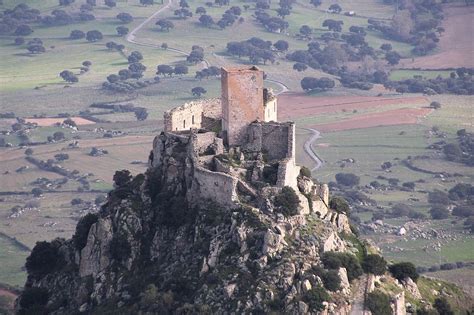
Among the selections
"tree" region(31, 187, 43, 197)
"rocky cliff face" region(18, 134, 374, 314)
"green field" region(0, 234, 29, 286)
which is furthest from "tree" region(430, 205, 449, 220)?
"rocky cliff face" region(18, 134, 374, 314)

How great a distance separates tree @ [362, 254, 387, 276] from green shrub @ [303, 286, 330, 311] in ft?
18.0

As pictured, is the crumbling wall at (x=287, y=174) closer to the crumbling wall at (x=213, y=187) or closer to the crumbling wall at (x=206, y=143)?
the crumbling wall at (x=213, y=187)

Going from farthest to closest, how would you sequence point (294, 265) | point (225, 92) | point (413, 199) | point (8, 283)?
point (413, 199), point (8, 283), point (225, 92), point (294, 265)

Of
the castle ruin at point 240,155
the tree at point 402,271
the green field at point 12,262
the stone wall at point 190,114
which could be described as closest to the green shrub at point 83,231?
the castle ruin at point 240,155

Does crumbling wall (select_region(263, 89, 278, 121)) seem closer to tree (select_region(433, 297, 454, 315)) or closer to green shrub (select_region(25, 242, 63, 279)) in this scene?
tree (select_region(433, 297, 454, 315))

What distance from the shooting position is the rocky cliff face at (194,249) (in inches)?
3194

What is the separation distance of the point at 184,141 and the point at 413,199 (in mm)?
75170

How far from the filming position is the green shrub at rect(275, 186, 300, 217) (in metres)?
84.2

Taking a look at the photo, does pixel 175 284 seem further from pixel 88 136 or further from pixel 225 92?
pixel 88 136

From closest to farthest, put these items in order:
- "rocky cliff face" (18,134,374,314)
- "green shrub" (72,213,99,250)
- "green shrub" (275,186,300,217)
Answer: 1. "rocky cliff face" (18,134,374,314)
2. "green shrub" (275,186,300,217)
3. "green shrub" (72,213,99,250)

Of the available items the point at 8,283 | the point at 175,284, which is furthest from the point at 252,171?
the point at 8,283

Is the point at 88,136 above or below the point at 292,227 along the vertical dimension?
below

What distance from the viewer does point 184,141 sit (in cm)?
9050

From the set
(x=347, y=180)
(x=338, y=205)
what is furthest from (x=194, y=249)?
(x=347, y=180)
